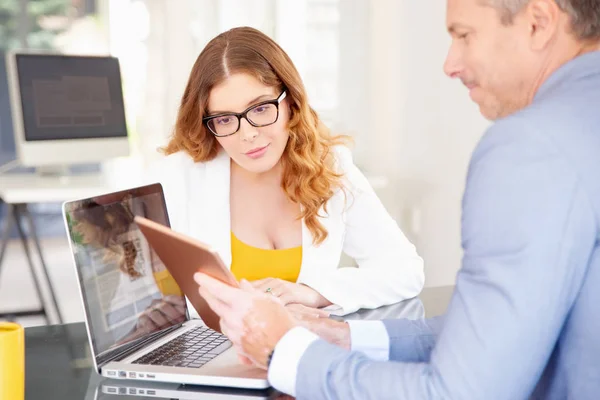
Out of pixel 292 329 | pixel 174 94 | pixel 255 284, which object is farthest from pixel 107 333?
pixel 174 94

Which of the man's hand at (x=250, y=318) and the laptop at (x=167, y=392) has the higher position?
the man's hand at (x=250, y=318)

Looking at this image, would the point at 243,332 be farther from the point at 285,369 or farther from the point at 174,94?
the point at 174,94

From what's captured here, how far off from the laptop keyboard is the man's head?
62cm

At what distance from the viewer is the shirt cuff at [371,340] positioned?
1201 millimetres

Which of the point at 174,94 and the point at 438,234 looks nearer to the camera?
the point at 438,234

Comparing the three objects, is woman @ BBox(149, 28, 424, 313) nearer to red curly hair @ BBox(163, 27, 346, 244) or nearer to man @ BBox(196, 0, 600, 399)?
red curly hair @ BBox(163, 27, 346, 244)

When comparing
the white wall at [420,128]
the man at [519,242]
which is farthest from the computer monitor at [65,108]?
the man at [519,242]

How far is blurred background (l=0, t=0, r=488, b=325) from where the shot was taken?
4.20 meters

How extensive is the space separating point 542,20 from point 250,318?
58 cm

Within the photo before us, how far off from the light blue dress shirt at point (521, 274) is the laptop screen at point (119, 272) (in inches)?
17.0

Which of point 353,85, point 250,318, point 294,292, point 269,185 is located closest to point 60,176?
point 353,85

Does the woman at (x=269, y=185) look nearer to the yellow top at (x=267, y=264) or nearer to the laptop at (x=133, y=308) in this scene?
the yellow top at (x=267, y=264)

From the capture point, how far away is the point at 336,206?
201 centimetres

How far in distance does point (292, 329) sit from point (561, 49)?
531 millimetres
